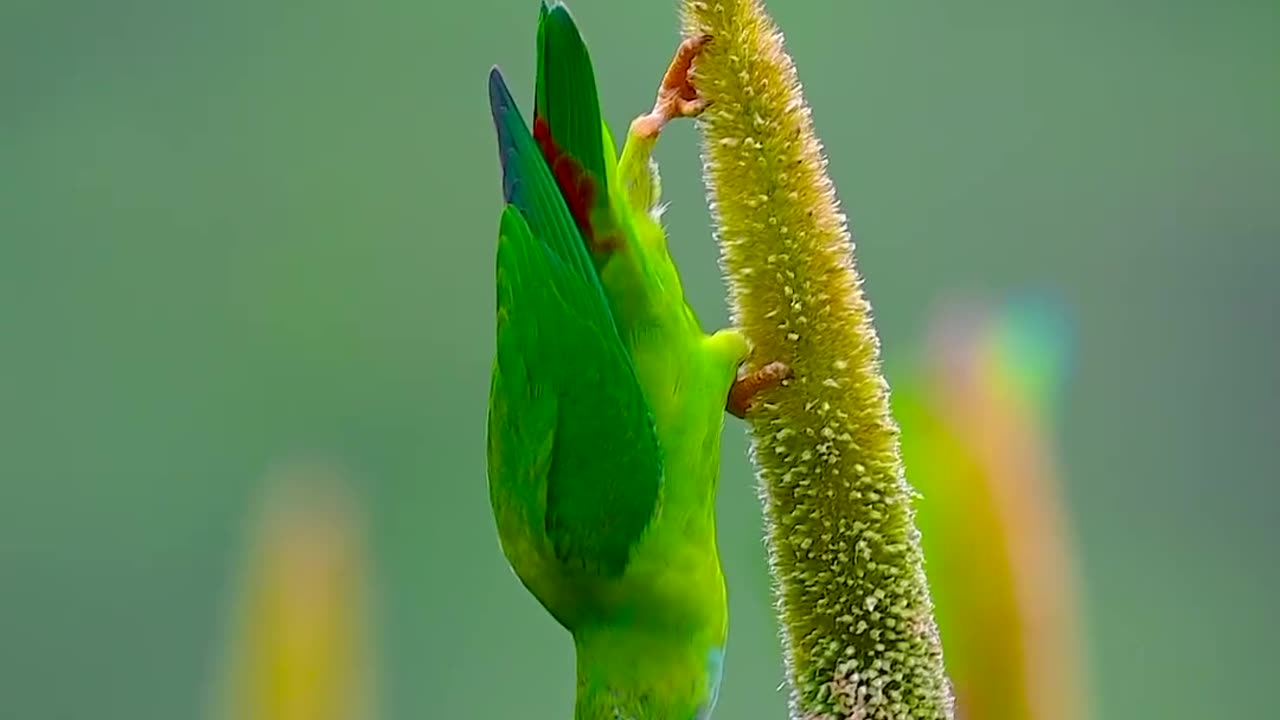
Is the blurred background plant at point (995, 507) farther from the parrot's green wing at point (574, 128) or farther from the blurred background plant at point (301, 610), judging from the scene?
the blurred background plant at point (301, 610)

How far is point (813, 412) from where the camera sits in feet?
2.26

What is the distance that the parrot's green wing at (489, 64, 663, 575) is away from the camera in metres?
0.78

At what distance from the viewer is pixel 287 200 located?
1353 mm

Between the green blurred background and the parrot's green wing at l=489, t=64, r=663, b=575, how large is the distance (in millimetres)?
516

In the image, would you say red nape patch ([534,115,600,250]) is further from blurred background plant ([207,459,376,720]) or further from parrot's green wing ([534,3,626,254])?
blurred background plant ([207,459,376,720])

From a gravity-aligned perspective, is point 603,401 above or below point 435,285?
below

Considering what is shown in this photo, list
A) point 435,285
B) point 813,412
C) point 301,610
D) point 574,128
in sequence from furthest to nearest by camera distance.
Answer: point 435,285 → point 301,610 → point 574,128 → point 813,412

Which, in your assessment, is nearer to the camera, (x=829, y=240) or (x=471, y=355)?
(x=829, y=240)

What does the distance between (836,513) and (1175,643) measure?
33.7 inches

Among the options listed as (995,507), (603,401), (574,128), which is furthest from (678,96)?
(995,507)

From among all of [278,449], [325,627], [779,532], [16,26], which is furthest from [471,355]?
[779,532]

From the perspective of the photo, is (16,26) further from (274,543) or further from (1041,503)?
(1041,503)

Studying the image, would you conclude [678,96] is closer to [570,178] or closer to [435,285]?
[570,178]

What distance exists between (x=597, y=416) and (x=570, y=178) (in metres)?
0.15
